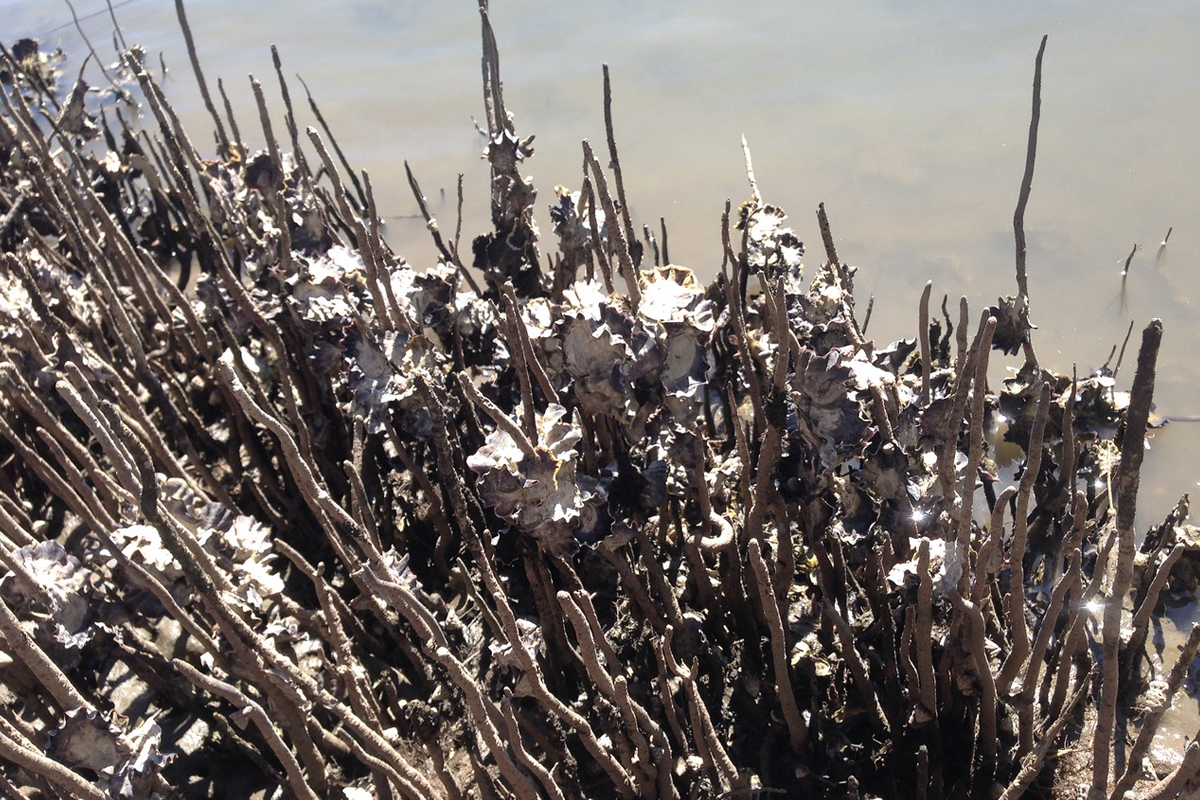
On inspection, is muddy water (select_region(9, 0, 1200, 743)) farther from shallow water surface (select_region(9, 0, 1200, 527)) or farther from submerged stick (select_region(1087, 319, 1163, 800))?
submerged stick (select_region(1087, 319, 1163, 800))

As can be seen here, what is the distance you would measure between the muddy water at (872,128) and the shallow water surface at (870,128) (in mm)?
14

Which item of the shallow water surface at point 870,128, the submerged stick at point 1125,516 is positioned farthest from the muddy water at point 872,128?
the submerged stick at point 1125,516

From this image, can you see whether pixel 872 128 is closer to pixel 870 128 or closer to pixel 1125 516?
pixel 870 128

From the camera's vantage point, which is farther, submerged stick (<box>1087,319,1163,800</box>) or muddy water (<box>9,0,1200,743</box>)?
muddy water (<box>9,0,1200,743</box>)

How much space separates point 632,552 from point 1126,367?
197 centimetres

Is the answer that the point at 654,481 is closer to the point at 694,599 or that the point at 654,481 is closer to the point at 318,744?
the point at 694,599

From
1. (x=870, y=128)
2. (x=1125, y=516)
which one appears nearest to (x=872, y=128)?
(x=870, y=128)

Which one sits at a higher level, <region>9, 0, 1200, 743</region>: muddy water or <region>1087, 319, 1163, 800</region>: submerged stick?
<region>9, 0, 1200, 743</region>: muddy water

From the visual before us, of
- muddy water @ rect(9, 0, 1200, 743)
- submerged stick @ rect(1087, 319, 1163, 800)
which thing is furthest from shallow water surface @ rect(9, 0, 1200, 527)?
submerged stick @ rect(1087, 319, 1163, 800)

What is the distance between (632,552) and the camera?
1899 mm

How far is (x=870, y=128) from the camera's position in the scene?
15.5 feet

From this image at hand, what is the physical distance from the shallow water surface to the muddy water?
14 mm

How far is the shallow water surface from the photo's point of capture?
345cm

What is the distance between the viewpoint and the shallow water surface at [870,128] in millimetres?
3445
